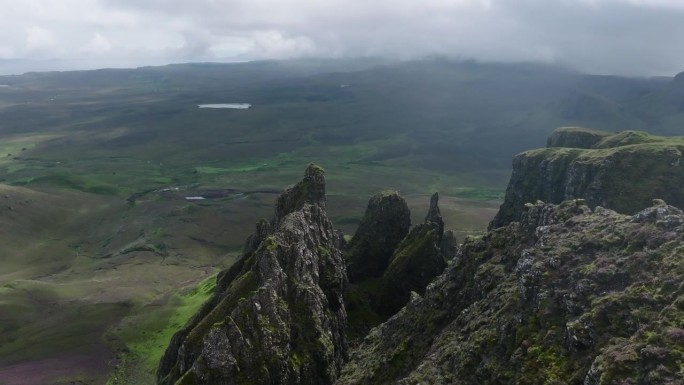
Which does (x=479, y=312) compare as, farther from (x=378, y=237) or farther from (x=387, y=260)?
(x=378, y=237)

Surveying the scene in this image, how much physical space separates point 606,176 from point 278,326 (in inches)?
2556

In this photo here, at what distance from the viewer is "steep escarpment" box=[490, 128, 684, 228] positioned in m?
81.6

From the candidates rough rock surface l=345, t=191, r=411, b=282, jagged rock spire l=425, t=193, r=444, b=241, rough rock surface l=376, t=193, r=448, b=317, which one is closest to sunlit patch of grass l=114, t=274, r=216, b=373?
rough rock surface l=345, t=191, r=411, b=282

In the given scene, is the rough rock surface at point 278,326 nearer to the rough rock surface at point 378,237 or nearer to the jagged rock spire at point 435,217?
the rough rock surface at point 378,237

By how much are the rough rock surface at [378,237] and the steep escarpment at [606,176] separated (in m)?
26.1

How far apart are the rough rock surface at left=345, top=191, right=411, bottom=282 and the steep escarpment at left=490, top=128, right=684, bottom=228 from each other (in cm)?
2614

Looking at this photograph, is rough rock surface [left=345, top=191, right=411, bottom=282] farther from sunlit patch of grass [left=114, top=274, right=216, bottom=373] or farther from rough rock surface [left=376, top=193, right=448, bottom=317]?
sunlit patch of grass [left=114, top=274, right=216, bottom=373]

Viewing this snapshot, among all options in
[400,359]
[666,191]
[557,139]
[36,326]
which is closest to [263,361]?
[400,359]

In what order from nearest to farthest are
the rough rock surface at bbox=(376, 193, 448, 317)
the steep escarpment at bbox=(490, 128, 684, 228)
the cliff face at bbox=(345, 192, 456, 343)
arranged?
1. the cliff face at bbox=(345, 192, 456, 343)
2. the rough rock surface at bbox=(376, 193, 448, 317)
3. the steep escarpment at bbox=(490, 128, 684, 228)

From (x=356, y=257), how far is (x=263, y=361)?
42331 mm

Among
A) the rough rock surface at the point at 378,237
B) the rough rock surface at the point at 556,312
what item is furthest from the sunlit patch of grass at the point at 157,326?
the rough rock surface at the point at 556,312

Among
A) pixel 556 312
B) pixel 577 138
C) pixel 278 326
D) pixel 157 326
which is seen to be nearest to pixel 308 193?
pixel 278 326

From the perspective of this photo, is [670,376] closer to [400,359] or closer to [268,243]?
[400,359]

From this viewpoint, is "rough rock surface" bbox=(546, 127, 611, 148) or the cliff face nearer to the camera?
the cliff face
